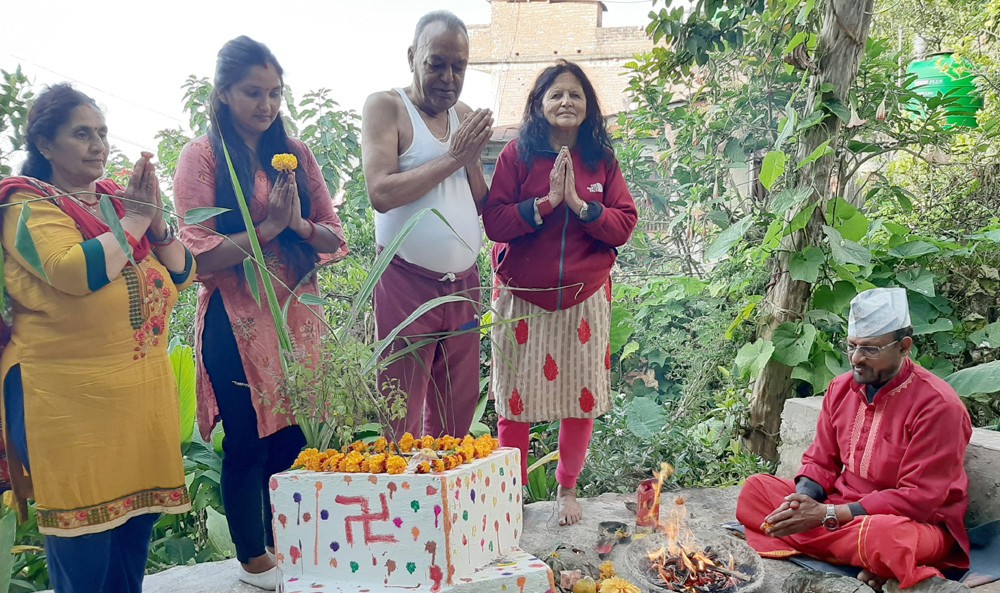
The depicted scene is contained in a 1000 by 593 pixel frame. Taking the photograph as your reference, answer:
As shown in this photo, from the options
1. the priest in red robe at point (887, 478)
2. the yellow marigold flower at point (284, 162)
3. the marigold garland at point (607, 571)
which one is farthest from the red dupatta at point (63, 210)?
the priest in red robe at point (887, 478)

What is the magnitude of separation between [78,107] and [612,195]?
2.08 metres

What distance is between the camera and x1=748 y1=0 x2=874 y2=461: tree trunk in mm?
3828

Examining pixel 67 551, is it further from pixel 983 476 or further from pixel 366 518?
pixel 983 476

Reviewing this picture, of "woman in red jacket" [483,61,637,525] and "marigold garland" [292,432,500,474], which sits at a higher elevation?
"woman in red jacket" [483,61,637,525]

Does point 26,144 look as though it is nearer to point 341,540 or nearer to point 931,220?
point 341,540

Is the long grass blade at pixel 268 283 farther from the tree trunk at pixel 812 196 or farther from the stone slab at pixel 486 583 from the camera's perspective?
the tree trunk at pixel 812 196

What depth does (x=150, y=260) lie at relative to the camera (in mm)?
2264

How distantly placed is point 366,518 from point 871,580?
6.91 ft

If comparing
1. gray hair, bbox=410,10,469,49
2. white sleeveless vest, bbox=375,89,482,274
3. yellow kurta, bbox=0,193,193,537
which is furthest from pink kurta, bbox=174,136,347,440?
gray hair, bbox=410,10,469,49

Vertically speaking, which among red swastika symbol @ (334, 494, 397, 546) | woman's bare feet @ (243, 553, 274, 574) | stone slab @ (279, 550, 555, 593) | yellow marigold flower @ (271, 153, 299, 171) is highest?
yellow marigold flower @ (271, 153, 299, 171)

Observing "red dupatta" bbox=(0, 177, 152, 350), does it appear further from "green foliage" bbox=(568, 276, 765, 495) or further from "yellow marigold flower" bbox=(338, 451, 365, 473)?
"green foliage" bbox=(568, 276, 765, 495)

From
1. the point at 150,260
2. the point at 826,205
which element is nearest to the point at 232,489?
the point at 150,260

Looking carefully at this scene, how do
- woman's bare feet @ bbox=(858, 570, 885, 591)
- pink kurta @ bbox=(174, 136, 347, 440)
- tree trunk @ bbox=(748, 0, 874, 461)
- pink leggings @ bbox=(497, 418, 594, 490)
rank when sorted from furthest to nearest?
1. tree trunk @ bbox=(748, 0, 874, 461)
2. pink leggings @ bbox=(497, 418, 594, 490)
3. woman's bare feet @ bbox=(858, 570, 885, 591)
4. pink kurta @ bbox=(174, 136, 347, 440)

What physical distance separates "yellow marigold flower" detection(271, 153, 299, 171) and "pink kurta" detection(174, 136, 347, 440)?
120mm
